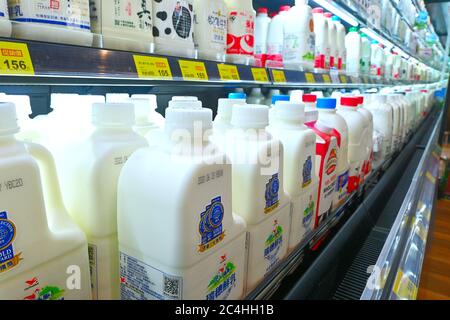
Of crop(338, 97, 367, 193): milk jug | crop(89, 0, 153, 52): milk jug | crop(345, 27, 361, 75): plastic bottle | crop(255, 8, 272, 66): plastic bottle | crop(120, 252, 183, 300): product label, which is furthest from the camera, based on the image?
crop(345, 27, 361, 75): plastic bottle

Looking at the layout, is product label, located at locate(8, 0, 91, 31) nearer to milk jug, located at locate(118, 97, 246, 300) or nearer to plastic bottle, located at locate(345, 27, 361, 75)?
milk jug, located at locate(118, 97, 246, 300)

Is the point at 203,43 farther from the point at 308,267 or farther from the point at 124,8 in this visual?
the point at 308,267

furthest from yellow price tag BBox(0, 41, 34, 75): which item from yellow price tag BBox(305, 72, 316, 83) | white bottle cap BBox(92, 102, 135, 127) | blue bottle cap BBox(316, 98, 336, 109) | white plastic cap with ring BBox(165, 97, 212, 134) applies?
yellow price tag BBox(305, 72, 316, 83)

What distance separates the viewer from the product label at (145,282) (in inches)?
21.5

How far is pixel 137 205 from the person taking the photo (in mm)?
564

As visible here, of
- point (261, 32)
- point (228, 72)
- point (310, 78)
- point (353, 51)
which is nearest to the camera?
point (228, 72)

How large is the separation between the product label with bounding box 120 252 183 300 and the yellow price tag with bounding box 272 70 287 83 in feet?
2.63

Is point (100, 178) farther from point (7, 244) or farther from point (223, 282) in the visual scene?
point (223, 282)

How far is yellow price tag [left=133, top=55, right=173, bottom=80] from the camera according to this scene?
69 cm

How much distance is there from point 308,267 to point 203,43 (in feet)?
2.49

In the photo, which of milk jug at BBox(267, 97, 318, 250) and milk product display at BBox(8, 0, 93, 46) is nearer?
milk product display at BBox(8, 0, 93, 46)

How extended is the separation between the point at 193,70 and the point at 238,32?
37 cm

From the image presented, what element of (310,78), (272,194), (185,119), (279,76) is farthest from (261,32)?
(185,119)
